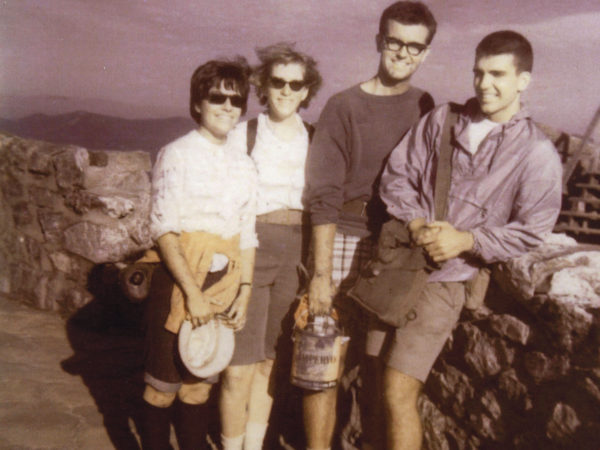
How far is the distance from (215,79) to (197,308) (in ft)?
2.83

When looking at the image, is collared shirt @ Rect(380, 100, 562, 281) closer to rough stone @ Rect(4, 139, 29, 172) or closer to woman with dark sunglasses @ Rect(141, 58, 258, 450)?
woman with dark sunglasses @ Rect(141, 58, 258, 450)

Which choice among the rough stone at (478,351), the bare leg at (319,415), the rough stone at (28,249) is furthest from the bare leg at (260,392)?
the rough stone at (28,249)

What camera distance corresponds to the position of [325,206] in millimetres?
2367

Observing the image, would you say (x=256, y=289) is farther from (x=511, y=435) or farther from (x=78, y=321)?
(x=78, y=321)

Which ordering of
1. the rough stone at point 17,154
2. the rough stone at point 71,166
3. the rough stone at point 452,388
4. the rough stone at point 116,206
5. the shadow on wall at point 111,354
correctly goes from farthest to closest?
the rough stone at point 17,154 → the rough stone at point 71,166 → the rough stone at point 116,206 → the shadow on wall at point 111,354 → the rough stone at point 452,388

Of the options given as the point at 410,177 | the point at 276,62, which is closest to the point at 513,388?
the point at 410,177

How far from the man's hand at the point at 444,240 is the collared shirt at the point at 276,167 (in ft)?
2.01

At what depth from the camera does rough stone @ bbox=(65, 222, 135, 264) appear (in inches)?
173

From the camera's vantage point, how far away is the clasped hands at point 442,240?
6.71 ft

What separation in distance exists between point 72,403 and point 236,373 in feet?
4.53

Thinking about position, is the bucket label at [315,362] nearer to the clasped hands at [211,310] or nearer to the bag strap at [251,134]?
the clasped hands at [211,310]

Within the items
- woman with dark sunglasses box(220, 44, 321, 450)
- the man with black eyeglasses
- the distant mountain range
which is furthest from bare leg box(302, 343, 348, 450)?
the distant mountain range

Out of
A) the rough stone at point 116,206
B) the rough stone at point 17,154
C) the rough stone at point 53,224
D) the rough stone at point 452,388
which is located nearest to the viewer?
the rough stone at point 452,388

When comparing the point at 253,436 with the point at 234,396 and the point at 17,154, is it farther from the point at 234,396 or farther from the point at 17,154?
the point at 17,154
